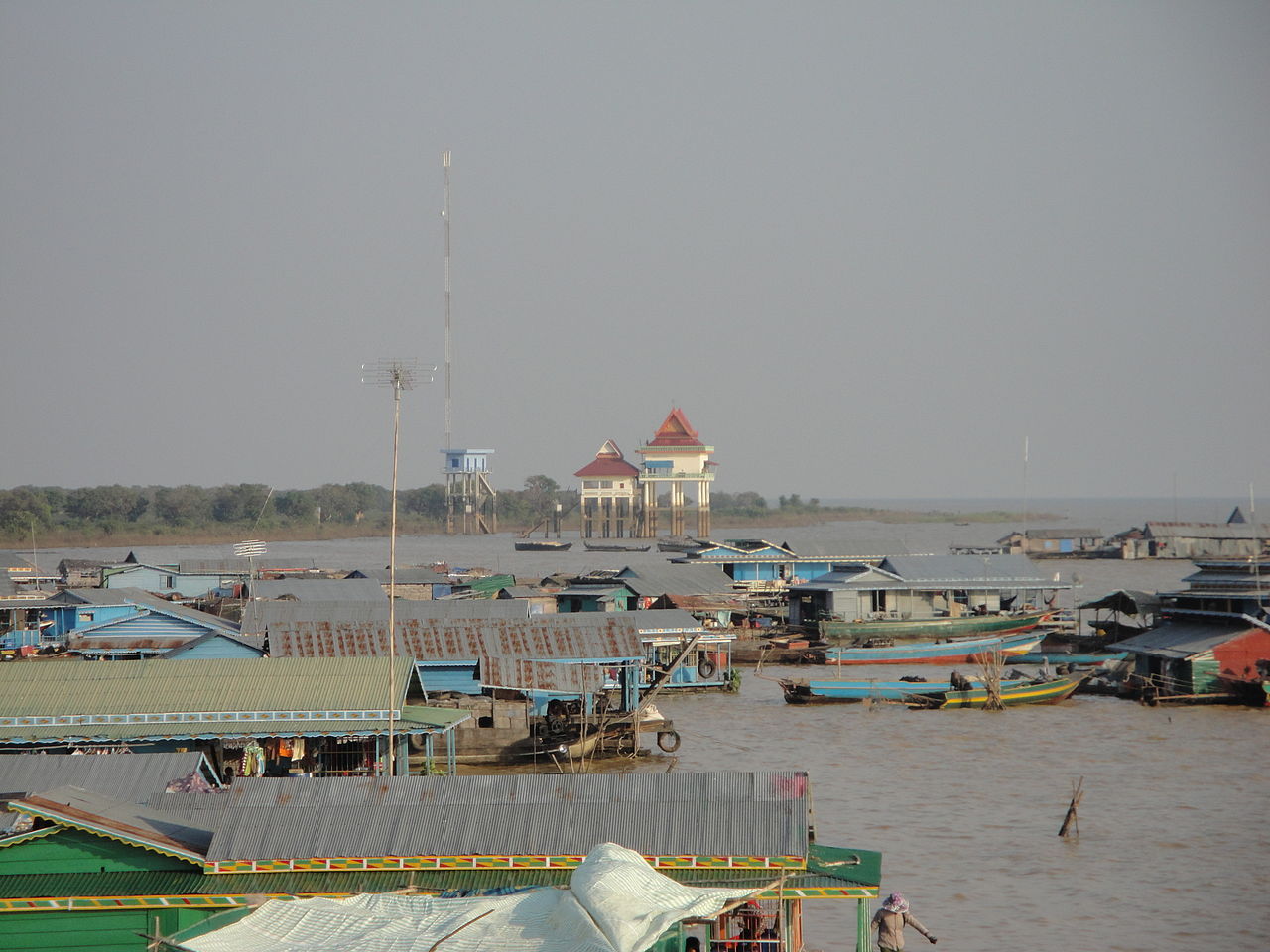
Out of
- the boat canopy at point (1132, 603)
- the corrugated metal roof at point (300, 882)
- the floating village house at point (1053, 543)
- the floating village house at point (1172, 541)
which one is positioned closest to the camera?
the corrugated metal roof at point (300, 882)

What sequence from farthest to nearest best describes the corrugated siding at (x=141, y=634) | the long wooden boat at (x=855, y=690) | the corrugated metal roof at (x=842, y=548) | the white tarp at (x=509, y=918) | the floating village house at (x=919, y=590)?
1. the corrugated metal roof at (x=842, y=548)
2. the floating village house at (x=919, y=590)
3. the long wooden boat at (x=855, y=690)
4. the corrugated siding at (x=141, y=634)
5. the white tarp at (x=509, y=918)

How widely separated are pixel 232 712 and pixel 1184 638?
21.1 metres

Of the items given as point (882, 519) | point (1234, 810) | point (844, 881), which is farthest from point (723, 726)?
point (882, 519)

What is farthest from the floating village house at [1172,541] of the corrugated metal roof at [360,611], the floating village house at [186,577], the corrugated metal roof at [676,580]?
the corrugated metal roof at [360,611]

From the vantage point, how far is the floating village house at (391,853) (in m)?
10.9

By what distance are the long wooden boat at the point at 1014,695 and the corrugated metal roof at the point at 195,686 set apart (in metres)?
13.7

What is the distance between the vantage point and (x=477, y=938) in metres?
9.51

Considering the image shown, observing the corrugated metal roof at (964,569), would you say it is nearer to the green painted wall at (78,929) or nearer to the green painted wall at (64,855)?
the green painted wall at (64,855)

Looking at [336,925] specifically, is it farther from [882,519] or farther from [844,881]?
[882,519]

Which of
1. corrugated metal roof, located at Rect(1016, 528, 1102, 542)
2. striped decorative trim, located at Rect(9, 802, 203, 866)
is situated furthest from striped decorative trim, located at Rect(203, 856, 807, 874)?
corrugated metal roof, located at Rect(1016, 528, 1102, 542)

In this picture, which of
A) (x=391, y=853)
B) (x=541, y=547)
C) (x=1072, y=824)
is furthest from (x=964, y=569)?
(x=541, y=547)

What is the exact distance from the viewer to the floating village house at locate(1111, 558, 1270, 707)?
96.6 feet

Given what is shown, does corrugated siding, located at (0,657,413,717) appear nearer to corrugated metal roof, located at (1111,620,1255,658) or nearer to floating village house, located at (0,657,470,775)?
floating village house, located at (0,657,470,775)

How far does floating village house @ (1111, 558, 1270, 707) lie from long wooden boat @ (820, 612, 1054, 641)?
7354mm
